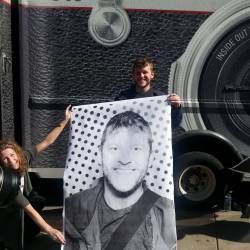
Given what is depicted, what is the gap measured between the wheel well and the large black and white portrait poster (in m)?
2.17

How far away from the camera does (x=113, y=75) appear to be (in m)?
5.55

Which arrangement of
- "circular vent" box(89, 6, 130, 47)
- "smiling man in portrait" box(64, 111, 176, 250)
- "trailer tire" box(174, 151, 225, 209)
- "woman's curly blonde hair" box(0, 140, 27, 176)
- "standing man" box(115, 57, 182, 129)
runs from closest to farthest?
Result: "smiling man in portrait" box(64, 111, 176, 250) < "woman's curly blonde hair" box(0, 140, 27, 176) < "standing man" box(115, 57, 182, 129) < "circular vent" box(89, 6, 130, 47) < "trailer tire" box(174, 151, 225, 209)

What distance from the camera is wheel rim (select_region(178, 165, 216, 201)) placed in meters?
5.75

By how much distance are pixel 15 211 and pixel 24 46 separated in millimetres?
2370

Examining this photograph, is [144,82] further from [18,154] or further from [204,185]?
[204,185]

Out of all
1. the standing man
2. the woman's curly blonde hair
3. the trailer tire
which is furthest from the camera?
the trailer tire

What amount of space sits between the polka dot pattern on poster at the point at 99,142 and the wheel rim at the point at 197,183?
242 cm

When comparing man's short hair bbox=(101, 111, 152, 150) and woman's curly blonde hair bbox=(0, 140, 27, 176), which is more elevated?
man's short hair bbox=(101, 111, 152, 150)

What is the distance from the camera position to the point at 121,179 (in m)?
3.38

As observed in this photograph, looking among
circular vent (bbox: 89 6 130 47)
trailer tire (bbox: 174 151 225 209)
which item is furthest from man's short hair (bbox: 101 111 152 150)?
trailer tire (bbox: 174 151 225 209)

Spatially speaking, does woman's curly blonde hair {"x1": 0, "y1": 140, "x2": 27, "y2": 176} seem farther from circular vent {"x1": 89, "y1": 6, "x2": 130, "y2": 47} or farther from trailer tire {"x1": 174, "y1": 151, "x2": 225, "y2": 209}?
trailer tire {"x1": 174, "y1": 151, "x2": 225, "y2": 209}

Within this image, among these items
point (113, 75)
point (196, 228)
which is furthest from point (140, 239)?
point (113, 75)

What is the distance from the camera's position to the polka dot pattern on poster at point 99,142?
333cm

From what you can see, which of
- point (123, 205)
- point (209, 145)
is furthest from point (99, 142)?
point (209, 145)
